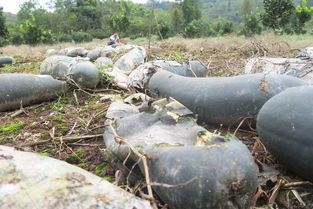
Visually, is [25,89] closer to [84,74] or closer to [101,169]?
[84,74]

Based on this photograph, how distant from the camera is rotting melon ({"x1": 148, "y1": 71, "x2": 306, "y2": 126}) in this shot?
2.30 m

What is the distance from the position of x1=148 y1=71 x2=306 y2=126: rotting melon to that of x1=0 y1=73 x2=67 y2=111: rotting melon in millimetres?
2158

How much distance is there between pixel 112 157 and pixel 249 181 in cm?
94

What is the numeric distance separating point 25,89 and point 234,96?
2675 millimetres

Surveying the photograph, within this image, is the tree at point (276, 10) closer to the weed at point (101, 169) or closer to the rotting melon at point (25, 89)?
the rotting melon at point (25, 89)

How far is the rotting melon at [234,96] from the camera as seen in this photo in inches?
90.7

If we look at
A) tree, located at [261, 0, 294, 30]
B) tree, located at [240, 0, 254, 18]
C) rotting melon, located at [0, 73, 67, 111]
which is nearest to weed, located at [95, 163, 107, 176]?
rotting melon, located at [0, 73, 67, 111]

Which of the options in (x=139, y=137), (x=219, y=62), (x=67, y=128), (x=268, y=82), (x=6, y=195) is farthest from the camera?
(x=219, y=62)

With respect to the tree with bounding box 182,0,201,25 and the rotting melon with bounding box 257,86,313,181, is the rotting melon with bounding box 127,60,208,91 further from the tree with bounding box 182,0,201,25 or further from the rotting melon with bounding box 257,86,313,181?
the tree with bounding box 182,0,201,25

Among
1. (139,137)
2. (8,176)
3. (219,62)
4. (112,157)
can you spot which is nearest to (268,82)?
(139,137)

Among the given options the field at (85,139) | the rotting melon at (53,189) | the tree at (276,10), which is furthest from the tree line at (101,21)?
the rotting melon at (53,189)

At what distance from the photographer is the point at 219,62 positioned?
20.3 ft

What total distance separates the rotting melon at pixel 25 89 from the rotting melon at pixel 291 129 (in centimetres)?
295

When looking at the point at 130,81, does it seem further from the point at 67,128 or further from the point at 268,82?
the point at 268,82
